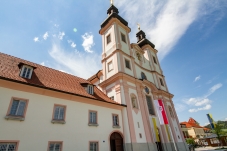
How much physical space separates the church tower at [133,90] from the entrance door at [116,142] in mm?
529

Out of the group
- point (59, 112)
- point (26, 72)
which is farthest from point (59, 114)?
point (26, 72)

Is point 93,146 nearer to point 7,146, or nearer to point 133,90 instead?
point 7,146

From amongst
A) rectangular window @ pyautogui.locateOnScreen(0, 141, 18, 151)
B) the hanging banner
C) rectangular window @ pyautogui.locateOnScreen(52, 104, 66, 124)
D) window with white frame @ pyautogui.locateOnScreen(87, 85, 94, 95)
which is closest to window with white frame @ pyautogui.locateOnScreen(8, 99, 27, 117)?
rectangular window @ pyautogui.locateOnScreen(0, 141, 18, 151)

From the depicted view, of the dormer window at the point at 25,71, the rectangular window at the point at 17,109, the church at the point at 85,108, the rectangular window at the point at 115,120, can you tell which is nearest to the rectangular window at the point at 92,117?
the church at the point at 85,108

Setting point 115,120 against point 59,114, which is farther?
point 115,120

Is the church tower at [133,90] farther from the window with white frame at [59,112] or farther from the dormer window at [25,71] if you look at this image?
the dormer window at [25,71]

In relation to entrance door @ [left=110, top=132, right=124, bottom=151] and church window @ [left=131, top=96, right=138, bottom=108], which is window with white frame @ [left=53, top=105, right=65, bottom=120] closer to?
entrance door @ [left=110, top=132, right=124, bottom=151]

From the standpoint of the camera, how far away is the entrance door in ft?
44.9

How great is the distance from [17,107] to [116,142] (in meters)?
9.53

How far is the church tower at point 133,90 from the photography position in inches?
645

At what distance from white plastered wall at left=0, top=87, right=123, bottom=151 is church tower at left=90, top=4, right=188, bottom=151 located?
4.11m

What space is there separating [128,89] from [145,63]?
438 inches

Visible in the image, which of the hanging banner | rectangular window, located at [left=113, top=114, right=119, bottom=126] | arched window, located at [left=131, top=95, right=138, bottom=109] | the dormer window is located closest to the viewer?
the dormer window

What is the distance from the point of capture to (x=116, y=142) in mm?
14062
